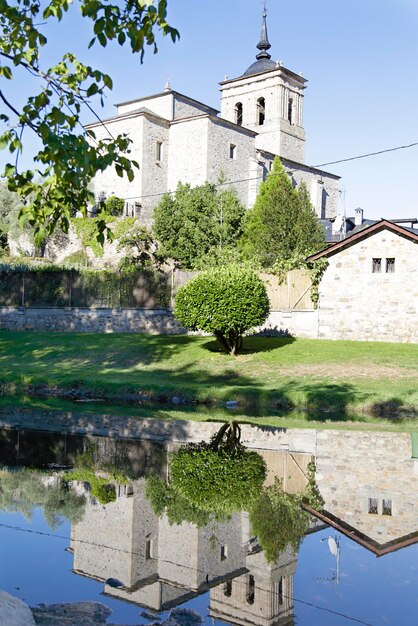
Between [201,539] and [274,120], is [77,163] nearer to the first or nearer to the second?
[201,539]

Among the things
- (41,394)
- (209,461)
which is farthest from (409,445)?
(41,394)

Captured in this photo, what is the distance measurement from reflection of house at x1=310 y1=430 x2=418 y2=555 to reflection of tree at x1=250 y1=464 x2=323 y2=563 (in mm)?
273

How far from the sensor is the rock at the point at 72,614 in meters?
4.88

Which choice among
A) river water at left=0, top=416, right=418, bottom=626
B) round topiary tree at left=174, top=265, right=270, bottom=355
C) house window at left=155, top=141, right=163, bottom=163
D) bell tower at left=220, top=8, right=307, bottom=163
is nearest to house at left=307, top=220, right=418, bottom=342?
round topiary tree at left=174, top=265, right=270, bottom=355

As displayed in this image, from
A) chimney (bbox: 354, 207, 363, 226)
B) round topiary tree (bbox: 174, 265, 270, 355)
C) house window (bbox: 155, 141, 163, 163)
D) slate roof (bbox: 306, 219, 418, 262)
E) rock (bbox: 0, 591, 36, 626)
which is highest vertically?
house window (bbox: 155, 141, 163, 163)

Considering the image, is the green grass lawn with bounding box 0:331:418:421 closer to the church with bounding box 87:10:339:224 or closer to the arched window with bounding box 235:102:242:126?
the church with bounding box 87:10:339:224

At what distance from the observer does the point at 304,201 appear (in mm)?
43250

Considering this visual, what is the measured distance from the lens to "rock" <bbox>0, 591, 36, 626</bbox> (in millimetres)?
4289

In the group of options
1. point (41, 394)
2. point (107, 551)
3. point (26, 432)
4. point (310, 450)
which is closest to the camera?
point (107, 551)

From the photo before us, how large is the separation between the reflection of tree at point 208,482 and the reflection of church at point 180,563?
360mm

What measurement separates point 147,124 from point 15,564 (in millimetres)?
47050

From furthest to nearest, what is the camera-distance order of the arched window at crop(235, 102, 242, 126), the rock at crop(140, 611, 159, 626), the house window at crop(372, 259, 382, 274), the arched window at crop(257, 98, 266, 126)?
the arched window at crop(235, 102, 242, 126) < the arched window at crop(257, 98, 266, 126) < the house window at crop(372, 259, 382, 274) < the rock at crop(140, 611, 159, 626)

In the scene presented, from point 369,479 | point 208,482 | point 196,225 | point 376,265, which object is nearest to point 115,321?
point 376,265

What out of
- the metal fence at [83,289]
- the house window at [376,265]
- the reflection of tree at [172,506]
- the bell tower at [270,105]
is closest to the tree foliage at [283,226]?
the metal fence at [83,289]
